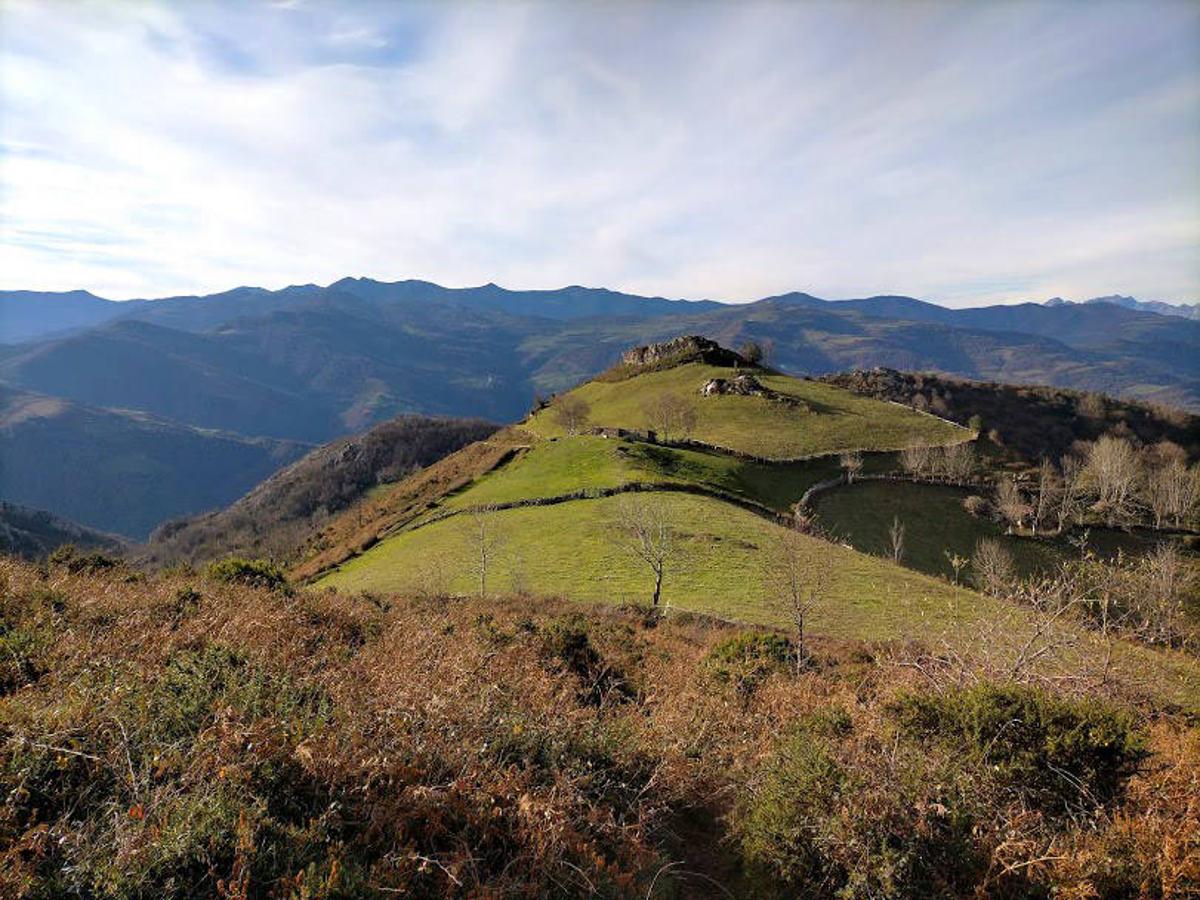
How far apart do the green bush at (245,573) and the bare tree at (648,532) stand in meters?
17.7

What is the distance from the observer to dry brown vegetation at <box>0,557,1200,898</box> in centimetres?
544

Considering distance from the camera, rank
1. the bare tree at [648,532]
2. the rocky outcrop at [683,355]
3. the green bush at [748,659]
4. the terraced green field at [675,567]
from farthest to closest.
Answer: the rocky outcrop at [683,355] < the bare tree at [648,532] < the terraced green field at [675,567] < the green bush at [748,659]

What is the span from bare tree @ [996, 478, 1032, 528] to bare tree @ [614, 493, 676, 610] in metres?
34.1

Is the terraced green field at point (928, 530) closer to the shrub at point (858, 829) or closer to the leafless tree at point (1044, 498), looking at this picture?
the leafless tree at point (1044, 498)

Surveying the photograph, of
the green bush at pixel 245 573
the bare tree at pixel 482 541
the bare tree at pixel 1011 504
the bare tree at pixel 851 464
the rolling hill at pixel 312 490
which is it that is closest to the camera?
the green bush at pixel 245 573

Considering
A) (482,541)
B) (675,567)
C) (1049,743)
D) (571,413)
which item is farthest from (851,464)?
(1049,743)

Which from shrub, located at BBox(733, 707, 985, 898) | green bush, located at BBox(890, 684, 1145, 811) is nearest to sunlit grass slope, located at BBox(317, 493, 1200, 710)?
green bush, located at BBox(890, 684, 1145, 811)

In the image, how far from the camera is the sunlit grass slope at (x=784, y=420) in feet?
242

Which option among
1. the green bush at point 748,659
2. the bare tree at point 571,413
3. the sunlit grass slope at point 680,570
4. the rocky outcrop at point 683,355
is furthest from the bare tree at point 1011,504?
the rocky outcrop at point 683,355

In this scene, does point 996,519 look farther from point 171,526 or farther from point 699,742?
point 171,526

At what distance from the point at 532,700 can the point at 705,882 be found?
11.5 ft

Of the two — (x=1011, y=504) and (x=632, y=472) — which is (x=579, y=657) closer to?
Result: (x=632, y=472)

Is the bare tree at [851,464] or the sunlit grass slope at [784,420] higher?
the sunlit grass slope at [784,420]

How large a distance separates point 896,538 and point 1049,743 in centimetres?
4475
